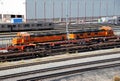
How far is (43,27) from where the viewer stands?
65.4 metres

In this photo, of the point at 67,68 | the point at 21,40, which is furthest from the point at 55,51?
the point at 67,68

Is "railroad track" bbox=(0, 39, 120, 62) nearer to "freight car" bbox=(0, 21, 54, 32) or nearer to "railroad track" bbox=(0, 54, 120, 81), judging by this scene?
"railroad track" bbox=(0, 54, 120, 81)

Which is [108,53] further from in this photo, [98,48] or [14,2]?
[14,2]

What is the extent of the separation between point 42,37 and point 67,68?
40.7ft

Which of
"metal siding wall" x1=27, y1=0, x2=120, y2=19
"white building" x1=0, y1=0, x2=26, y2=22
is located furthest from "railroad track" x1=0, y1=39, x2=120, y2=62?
"white building" x1=0, y1=0, x2=26, y2=22

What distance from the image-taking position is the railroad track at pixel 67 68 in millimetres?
21406

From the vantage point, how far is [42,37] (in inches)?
1415

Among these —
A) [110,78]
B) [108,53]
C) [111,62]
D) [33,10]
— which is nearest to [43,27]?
[33,10]

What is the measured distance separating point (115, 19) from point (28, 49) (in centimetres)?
5881

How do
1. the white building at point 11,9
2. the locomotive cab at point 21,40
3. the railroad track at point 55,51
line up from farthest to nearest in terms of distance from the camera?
the white building at point 11,9 → the locomotive cab at point 21,40 → the railroad track at point 55,51

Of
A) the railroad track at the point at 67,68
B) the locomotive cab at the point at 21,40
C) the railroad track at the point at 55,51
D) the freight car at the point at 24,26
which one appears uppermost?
the freight car at the point at 24,26

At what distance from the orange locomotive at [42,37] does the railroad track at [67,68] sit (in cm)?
749

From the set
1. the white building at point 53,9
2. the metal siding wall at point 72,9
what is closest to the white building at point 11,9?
the white building at point 53,9

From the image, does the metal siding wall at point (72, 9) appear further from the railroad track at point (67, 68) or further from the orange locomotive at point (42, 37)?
the railroad track at point (67, 68)
